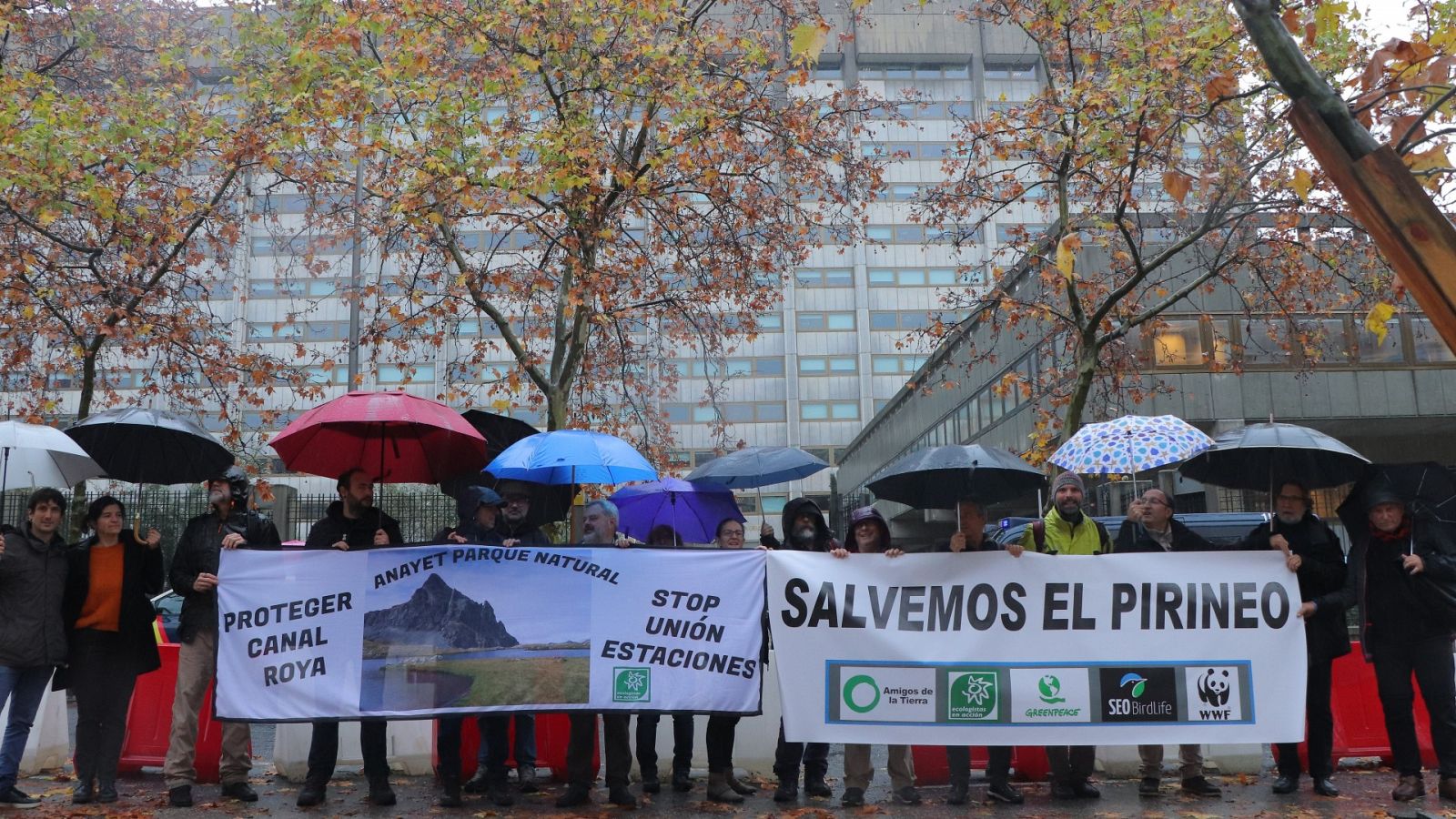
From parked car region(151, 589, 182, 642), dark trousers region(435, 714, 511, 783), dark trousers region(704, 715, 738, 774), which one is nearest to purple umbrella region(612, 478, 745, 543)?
dark trousers region(704, 715, 738, 774)

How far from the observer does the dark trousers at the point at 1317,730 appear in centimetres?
796

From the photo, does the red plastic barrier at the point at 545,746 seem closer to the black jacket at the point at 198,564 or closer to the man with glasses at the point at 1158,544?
the black jacket at the point at 198,564

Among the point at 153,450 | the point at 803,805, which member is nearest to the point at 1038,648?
the point at 803,805

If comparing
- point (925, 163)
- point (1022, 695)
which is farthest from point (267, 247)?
point (1022, 695)

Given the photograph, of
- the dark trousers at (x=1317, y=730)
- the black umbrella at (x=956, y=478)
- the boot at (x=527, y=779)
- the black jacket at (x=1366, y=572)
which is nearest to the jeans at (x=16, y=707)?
the boot at (x=527, y=779)

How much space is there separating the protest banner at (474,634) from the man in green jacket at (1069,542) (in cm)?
205

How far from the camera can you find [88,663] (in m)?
7.80

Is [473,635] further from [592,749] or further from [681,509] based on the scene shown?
[681,509]

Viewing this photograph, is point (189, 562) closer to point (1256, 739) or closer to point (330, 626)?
point (330, 626)

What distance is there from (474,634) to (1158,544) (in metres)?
4.69

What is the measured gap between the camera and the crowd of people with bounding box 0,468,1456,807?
299 inches

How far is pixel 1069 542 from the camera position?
8289 millimetres

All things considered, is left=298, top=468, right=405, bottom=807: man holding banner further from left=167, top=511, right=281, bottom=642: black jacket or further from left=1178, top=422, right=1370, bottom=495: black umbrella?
left=1178, top=422, right=1370, bottom=495: black umbrella

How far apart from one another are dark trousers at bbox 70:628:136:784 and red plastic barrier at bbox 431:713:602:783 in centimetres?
212
